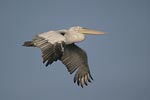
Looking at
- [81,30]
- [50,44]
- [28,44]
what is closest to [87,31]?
[81,30]

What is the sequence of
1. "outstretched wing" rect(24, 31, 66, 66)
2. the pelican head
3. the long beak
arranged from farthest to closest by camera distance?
the long beak
the pelican head
"outstretched wing" rect(24, 31, 66, 66)

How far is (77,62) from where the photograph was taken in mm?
26484

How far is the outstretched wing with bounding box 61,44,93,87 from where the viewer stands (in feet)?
86.2

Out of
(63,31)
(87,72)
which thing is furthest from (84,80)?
(63,31)

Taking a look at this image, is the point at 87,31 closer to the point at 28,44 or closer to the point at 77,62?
the point at 77,62

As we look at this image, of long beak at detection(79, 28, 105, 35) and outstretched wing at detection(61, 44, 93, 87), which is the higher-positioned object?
long beak at detection(79, 28, 105, 35)

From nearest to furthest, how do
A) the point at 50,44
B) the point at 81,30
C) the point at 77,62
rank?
1. the point at 50,44
2. the point at 81,30
3. the point at 77,62

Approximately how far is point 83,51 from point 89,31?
0.80 m

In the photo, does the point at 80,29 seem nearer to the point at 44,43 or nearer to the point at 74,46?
the point at 74,46

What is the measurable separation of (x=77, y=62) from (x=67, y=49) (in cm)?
67

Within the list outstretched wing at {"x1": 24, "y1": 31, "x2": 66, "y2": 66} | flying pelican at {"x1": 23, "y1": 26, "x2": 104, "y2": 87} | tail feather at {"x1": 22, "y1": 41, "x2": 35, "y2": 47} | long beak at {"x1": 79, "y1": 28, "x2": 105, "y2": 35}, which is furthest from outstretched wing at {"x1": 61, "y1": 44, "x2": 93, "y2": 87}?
outstretched wing at {"x1": 24, "y1": 31, "x2": 66, "y2": 66}

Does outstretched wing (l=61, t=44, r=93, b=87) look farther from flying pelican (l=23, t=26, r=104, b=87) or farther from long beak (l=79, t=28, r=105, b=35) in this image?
long beak (l=79, t=28, r=105, b=35)

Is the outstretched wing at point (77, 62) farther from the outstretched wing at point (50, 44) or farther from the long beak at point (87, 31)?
the outstretched wing at point (50, 44)

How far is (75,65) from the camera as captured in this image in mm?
26406
